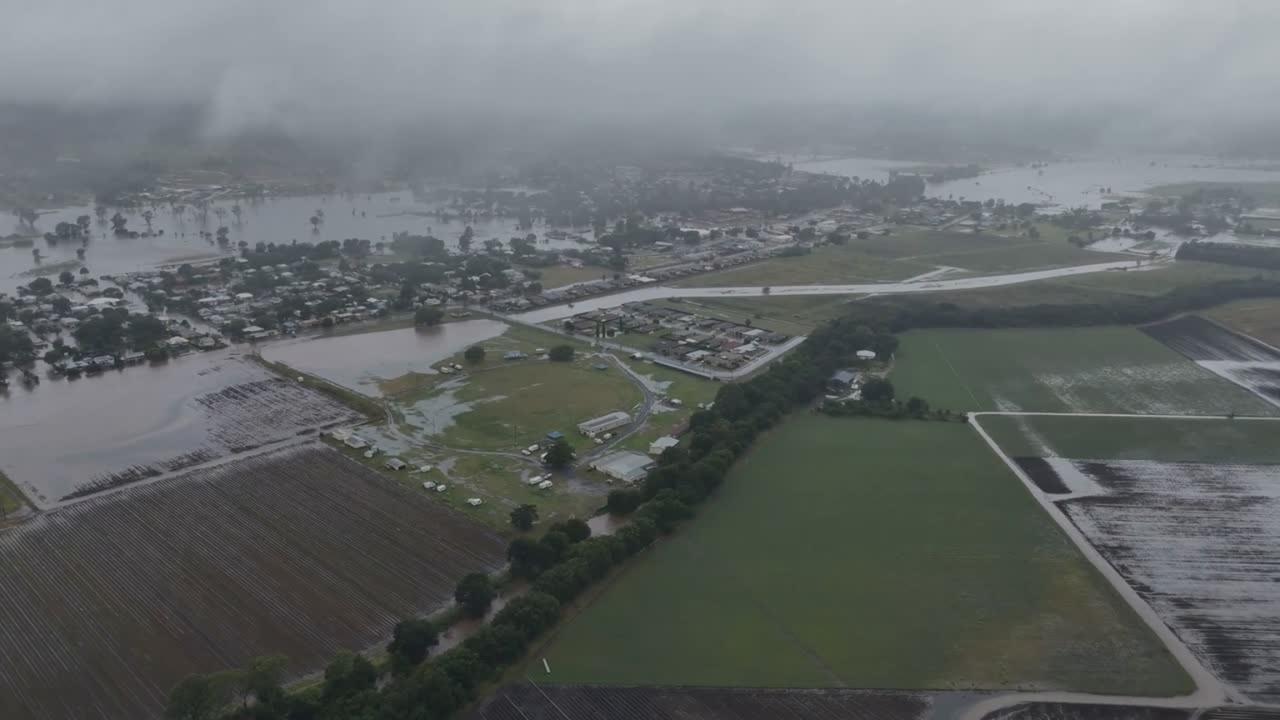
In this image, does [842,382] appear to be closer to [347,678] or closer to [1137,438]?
[1137,438]

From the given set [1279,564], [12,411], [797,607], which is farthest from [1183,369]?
[12,411]

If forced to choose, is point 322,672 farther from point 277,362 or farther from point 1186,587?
point 277,362

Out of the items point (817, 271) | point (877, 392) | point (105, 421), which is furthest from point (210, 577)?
point (817, 271)

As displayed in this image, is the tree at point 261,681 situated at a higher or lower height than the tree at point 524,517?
lower

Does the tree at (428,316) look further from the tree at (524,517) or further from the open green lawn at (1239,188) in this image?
the open green lawn at (1239,188)

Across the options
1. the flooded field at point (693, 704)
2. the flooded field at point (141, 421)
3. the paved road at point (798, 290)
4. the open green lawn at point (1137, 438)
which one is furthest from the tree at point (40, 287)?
the open green lawn at point (1137, 438)

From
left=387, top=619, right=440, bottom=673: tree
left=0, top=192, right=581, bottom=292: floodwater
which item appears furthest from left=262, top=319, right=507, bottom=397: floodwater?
left=0, top=192, right=581, bottom=292: floodwater
